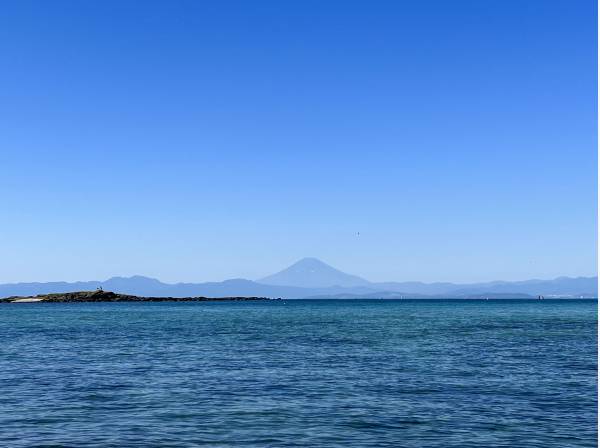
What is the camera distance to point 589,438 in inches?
966

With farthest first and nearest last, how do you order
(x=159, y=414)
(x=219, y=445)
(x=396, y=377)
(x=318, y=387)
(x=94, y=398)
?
(x=396, y=377) → (x=318, y=387) → (x=94, y=398) → (x=159, y=414) → (x=219, y=445)

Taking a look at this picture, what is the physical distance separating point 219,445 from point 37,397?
13800 mm

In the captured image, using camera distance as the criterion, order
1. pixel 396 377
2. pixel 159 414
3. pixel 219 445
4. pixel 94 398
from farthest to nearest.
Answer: pixel 396 377, pixel 94 398, pixel 159 414, pixel 219 445

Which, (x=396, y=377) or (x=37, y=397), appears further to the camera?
(x=396, y=377)

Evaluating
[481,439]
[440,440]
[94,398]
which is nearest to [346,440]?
[440,440]

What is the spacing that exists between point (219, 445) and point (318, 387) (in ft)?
41.9

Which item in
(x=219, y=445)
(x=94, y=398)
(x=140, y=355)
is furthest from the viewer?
(x=140, y=355)

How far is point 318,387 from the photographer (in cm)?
3547

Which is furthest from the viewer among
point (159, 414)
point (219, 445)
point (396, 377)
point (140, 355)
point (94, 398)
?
point (140, 355)

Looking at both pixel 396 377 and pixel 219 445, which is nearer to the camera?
pixel 219 445

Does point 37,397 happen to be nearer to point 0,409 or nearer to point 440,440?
point 0,409

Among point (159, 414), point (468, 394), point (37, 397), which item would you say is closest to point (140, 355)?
point (37, 397)

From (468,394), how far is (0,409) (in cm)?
2251

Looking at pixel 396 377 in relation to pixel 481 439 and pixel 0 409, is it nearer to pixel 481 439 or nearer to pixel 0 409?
pixel 481 439
